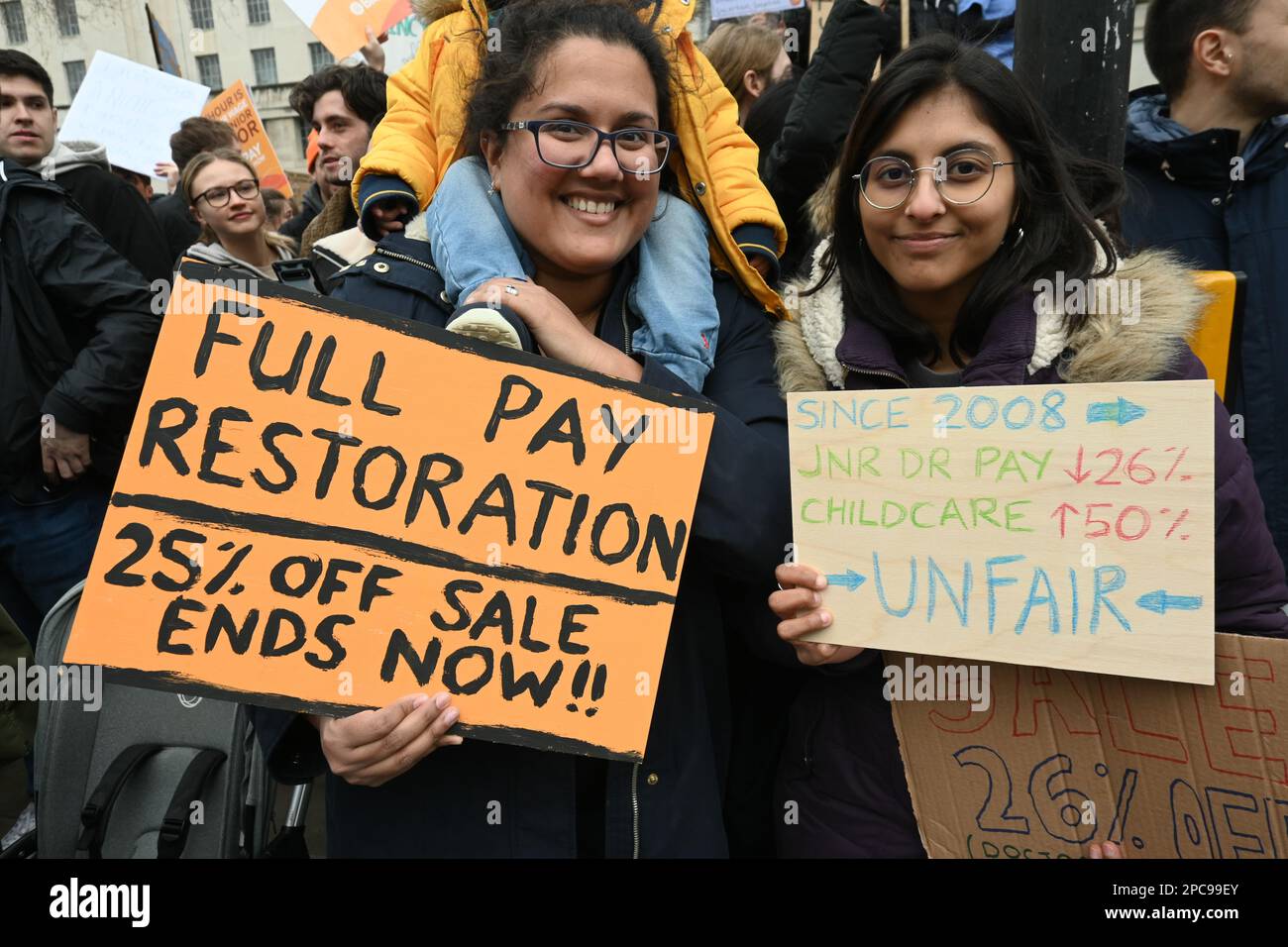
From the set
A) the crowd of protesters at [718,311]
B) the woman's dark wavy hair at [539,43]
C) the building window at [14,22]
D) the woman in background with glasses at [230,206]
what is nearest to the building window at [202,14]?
the building window at [14,22]

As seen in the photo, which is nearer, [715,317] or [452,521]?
[452,521]

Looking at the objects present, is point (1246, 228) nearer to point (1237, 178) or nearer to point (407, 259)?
point (1237, 178)

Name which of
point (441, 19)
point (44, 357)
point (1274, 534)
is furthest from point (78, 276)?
point (1274, 534)

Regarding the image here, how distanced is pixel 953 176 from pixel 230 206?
3.48m

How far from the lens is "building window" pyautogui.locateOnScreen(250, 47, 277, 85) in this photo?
43531mm

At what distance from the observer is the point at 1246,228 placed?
2.47 metres

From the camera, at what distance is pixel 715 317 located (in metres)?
1.81

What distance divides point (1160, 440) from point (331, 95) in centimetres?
410

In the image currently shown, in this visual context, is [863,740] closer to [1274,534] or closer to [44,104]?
[1274,534]

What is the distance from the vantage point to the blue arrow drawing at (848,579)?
1.56m

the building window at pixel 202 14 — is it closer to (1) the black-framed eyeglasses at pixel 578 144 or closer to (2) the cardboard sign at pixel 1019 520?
(1) the black-framed eyeglasses at pixel 578 144

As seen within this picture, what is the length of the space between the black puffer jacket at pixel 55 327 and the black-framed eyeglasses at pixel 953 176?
278 cm

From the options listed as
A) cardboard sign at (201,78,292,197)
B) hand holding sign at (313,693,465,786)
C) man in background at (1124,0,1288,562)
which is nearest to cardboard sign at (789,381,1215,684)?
hand holding sign at (313,693,465,786)

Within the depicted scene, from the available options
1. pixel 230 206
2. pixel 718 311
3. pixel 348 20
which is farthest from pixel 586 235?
pixel 348 20
